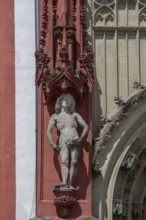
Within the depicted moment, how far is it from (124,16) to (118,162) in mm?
2644

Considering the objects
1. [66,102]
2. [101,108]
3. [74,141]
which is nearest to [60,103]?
[66,102]

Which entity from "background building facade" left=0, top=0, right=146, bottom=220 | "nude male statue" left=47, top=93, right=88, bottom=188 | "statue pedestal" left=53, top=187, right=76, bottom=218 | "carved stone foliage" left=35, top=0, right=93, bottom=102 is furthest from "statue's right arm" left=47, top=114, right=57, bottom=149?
"statue pedestal" left=53, top=187, right=76, bottom=218

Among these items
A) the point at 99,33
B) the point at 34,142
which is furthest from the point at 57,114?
the point at 99,33

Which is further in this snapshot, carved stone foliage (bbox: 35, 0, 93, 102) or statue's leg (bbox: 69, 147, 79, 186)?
carved stone foliage (bbox: 35, 0, 93, 102)

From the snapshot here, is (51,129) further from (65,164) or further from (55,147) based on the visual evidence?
(65,164)

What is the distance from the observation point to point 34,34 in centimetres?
1702

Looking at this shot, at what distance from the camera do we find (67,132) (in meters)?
15.9

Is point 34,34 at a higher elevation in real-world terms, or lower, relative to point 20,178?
higher

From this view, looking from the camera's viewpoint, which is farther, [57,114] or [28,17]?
[28,17]

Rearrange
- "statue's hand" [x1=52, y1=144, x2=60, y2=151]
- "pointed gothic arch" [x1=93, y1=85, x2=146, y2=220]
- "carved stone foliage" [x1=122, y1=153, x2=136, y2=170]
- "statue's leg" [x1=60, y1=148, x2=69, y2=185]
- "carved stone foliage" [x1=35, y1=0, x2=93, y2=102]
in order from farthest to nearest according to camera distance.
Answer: "carved stone foliage" [x1=122, y1=153, x2=136, y2=170] < "pointed gothic arch" [x1=93, y1=85, x2=146, y2=220] < "carved stone foliage" [x1=35, y1=0, x2=93, y2=102] < "statue's hand" [x1=52, y1=144, x2=60, y2=151] < "statue's leg" [x1=60, y1=148, x2=69, y2=185]

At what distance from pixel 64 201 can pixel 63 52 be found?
2410 millimetres

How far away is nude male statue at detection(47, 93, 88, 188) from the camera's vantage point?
51.7 ft

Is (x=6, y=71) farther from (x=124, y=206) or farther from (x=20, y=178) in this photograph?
(x=124, y=206)

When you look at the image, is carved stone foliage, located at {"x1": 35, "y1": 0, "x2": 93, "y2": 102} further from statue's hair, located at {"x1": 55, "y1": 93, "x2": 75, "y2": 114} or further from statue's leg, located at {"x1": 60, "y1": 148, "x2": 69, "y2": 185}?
statue's leg, located at {"x1": 60, "y1": 148, "x2": 69, "y2": 185}
